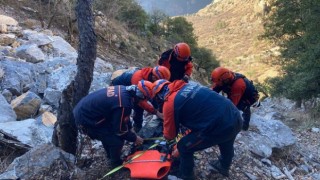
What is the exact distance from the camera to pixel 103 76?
28.2 feet

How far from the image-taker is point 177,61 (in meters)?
6.73

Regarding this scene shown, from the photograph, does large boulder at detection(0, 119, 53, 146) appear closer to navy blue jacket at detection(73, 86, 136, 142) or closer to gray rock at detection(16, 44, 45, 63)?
navy blue jacket at detection(73, 86, 136, 142)

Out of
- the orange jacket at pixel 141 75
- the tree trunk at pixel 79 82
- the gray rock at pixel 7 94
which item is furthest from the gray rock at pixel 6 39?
the tree trunk at pixel 79 82

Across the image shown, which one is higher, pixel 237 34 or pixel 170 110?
pixel 170 110

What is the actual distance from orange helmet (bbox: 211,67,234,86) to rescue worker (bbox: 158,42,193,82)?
0.77 metres

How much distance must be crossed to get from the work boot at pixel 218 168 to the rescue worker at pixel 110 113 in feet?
3.68

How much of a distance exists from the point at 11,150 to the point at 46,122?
4.07ft

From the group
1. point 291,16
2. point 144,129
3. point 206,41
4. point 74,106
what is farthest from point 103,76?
point 206,41

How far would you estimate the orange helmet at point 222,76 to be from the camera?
5.96 m

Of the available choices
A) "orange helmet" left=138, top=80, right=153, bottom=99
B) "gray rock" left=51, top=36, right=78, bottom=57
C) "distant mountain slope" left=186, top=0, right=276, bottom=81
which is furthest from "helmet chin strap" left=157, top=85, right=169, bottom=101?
"distant mountain slope" left=186, top=0, right=276, bottom=81

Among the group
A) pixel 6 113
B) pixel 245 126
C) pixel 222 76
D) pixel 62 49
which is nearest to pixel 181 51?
pixel 222 76

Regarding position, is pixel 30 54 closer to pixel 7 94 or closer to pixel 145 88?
pixel 7 94

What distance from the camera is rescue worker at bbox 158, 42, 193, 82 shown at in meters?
6.65

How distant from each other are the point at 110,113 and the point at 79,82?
577mm
